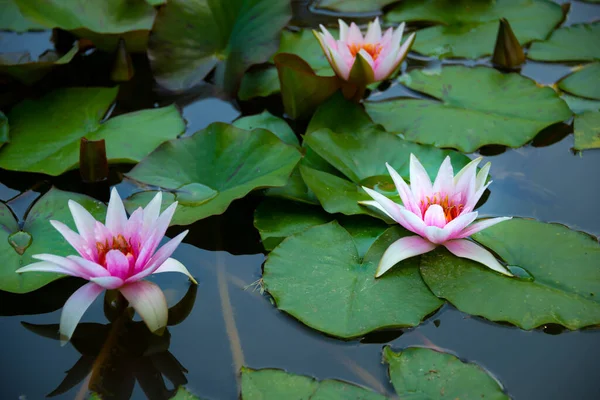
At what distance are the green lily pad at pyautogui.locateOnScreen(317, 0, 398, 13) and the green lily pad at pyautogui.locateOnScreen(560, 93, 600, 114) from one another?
1228 millimetres

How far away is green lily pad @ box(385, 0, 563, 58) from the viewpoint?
3127 mm

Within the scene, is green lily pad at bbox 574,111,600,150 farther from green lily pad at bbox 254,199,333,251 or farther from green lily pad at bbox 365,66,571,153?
green lily pad at bbox 254,199,333,251

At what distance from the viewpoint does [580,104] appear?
2.71 m

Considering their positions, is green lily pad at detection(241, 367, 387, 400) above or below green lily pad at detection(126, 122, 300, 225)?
below

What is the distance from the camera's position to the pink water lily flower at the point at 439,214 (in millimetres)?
1825

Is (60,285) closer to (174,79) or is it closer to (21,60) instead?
(174,79)

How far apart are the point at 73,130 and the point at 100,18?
2.38 ft

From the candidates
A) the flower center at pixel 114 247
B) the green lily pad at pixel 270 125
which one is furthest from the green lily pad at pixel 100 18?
the flower center at pixel 114 247

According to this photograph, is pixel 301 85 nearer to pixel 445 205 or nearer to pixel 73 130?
pixel 445 205

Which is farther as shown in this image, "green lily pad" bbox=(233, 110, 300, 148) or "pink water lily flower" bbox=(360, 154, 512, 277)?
"green lily pad" bbox=(233, 110, 300, 148)

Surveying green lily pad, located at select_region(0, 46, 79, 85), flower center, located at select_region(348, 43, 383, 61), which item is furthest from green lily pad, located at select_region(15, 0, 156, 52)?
flower center, located at select_region(348, 43, 383, 61)

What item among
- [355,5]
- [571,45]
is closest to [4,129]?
[355,5]

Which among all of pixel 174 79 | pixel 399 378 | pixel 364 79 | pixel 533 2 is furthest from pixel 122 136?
pixel 533 2

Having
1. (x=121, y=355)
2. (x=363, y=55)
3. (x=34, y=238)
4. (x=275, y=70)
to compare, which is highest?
(x=363, y=55)
